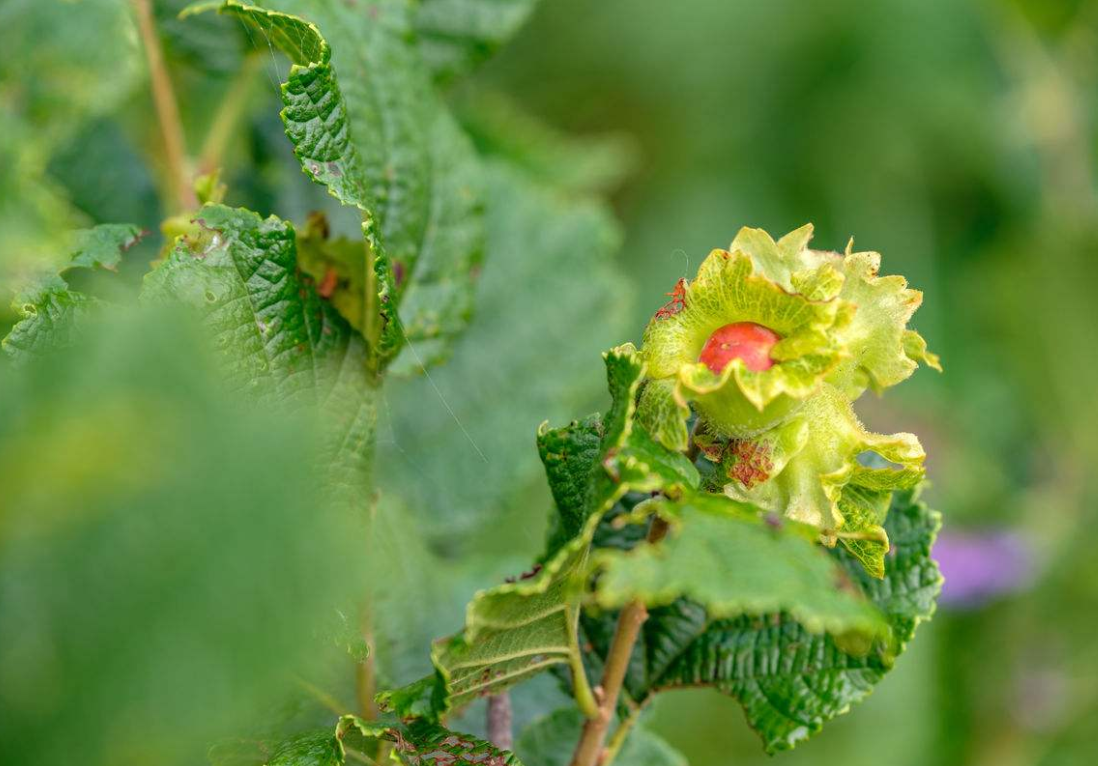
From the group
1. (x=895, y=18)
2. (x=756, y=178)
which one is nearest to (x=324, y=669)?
(x=756, y=178)

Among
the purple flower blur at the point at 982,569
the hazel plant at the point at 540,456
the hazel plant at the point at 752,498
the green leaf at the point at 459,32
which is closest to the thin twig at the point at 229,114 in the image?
the green leaf at the point at 459,32

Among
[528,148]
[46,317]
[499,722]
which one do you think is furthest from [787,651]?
[528,148]

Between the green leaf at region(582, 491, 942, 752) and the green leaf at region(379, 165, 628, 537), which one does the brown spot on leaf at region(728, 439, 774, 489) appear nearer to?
the green leaf at region(582, 491, 942, 752)

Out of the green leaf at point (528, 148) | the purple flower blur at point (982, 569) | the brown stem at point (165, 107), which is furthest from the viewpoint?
the purple flower blur at point (982, 569)

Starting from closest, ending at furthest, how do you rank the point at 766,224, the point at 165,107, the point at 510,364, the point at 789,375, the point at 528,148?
1. the point at 789,375
2. the point at 165,107
3. the point at 510,364
4. the point at 528,148
5. the point at 766,224

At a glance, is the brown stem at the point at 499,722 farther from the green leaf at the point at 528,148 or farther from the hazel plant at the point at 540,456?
the green leaf at the point at 528,148

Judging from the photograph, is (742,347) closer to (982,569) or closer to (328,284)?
(328,284)
